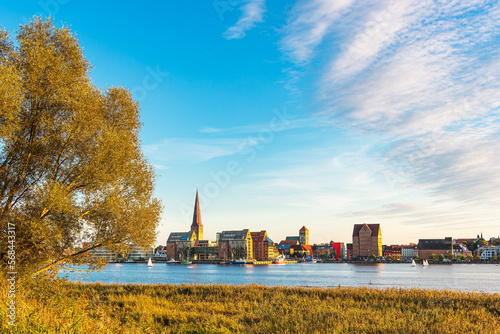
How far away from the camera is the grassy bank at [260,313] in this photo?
1172cm

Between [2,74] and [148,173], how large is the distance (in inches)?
305

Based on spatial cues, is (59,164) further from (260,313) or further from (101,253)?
(260,313)

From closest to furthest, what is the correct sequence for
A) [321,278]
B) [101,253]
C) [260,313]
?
[260,313] → [101,253] → [321,278]

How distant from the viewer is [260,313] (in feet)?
53.6

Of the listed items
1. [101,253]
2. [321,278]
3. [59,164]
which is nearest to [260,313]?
[101,253]

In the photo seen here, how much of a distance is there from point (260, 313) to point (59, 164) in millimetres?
11492

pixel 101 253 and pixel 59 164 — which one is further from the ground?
pixel 59 164

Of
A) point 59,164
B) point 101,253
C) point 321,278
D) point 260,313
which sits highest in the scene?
point 59,164

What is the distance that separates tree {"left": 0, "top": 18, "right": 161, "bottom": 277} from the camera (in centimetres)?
1553

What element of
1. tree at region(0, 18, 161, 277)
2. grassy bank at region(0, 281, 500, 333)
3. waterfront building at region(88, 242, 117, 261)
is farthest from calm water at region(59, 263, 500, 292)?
tree at region(0, 18, 161, 277)

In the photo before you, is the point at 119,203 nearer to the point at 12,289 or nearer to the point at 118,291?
the point at 12,289

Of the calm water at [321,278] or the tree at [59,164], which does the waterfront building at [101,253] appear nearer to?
the tree at [59,164]

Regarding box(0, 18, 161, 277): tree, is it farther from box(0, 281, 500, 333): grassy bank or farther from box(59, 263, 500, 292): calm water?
box(59, 263, 500, 292): calm water

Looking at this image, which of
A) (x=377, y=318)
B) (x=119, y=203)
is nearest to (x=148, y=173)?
(x=119, y=203)
